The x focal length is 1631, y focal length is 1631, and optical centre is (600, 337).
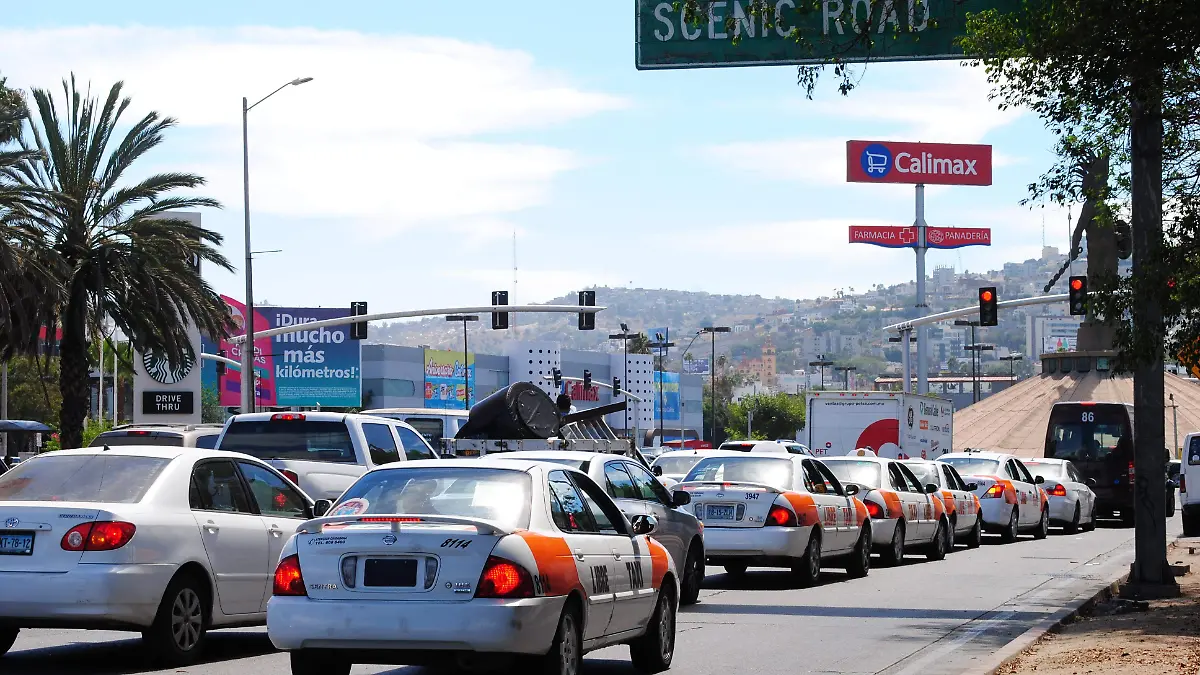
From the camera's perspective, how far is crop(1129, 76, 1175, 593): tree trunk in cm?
1551

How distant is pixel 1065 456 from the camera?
38219 millimetres

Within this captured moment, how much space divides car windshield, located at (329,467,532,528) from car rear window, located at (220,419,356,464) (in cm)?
793

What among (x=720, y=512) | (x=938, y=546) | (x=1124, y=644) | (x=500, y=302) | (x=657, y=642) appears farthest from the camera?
(x=500, y=302)

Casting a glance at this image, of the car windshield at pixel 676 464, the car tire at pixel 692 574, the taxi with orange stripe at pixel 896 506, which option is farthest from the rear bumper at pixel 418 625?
the car windshield at pixel 676 464

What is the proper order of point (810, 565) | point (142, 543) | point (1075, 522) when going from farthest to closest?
point (1075, 522) → point (810, 565) → point (142, 543)

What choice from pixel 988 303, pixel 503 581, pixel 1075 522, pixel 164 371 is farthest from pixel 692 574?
pixel 164 371

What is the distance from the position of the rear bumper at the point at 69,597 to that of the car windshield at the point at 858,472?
13.6 meters

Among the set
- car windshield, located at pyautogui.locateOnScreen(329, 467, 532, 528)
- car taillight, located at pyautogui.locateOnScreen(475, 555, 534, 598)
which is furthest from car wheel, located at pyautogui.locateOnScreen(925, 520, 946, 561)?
car taillight, located at pyautogui.locateOnScreen(475, 555, 534, 598)

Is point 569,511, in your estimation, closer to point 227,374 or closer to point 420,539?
point 420,539

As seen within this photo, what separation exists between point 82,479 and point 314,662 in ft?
9.61

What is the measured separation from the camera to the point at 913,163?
302 ft

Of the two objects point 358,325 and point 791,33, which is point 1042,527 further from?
point 358,325

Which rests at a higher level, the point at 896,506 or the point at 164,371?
the point at 164,371

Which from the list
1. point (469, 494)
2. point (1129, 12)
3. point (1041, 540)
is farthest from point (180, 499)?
point (1041, 540)
